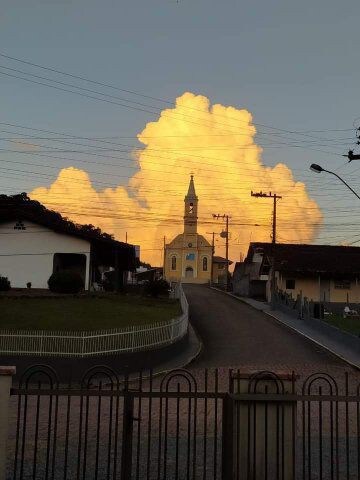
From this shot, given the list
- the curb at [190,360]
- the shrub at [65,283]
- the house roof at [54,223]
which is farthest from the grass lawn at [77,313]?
the house roof at [54,223]

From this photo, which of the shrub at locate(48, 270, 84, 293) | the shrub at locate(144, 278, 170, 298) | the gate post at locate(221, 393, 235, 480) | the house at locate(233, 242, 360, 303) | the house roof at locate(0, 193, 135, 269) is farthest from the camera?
the house at locate(233, 242, 360, 303)

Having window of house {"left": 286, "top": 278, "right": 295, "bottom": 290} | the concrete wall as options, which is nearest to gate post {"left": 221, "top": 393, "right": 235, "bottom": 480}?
the concrete wall

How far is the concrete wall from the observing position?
33750mm

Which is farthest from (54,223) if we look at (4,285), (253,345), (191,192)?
(191,192)

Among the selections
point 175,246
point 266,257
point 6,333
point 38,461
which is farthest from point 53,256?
point 175,246

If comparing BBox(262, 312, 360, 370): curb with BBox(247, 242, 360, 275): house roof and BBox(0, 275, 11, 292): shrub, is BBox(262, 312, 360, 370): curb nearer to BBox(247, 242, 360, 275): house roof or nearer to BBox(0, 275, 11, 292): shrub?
BBox(247, 242, 360, 275): house roof

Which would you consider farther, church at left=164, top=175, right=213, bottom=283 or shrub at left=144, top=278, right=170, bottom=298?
church at left=164, top=175, right=213, bottom=283

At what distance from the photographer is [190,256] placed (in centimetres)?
9956

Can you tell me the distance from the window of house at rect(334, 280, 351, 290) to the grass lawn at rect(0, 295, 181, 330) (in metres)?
20.0

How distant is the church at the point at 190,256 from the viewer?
99.2 meters

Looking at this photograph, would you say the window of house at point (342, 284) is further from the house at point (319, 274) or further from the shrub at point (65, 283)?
the shrub at point (65, 283)

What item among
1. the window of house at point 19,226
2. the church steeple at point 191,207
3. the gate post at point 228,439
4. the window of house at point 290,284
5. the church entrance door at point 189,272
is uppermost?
the church steeple at point 191,207

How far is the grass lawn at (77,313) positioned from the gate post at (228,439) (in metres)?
14.9

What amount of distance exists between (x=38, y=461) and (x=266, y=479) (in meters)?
3.46
